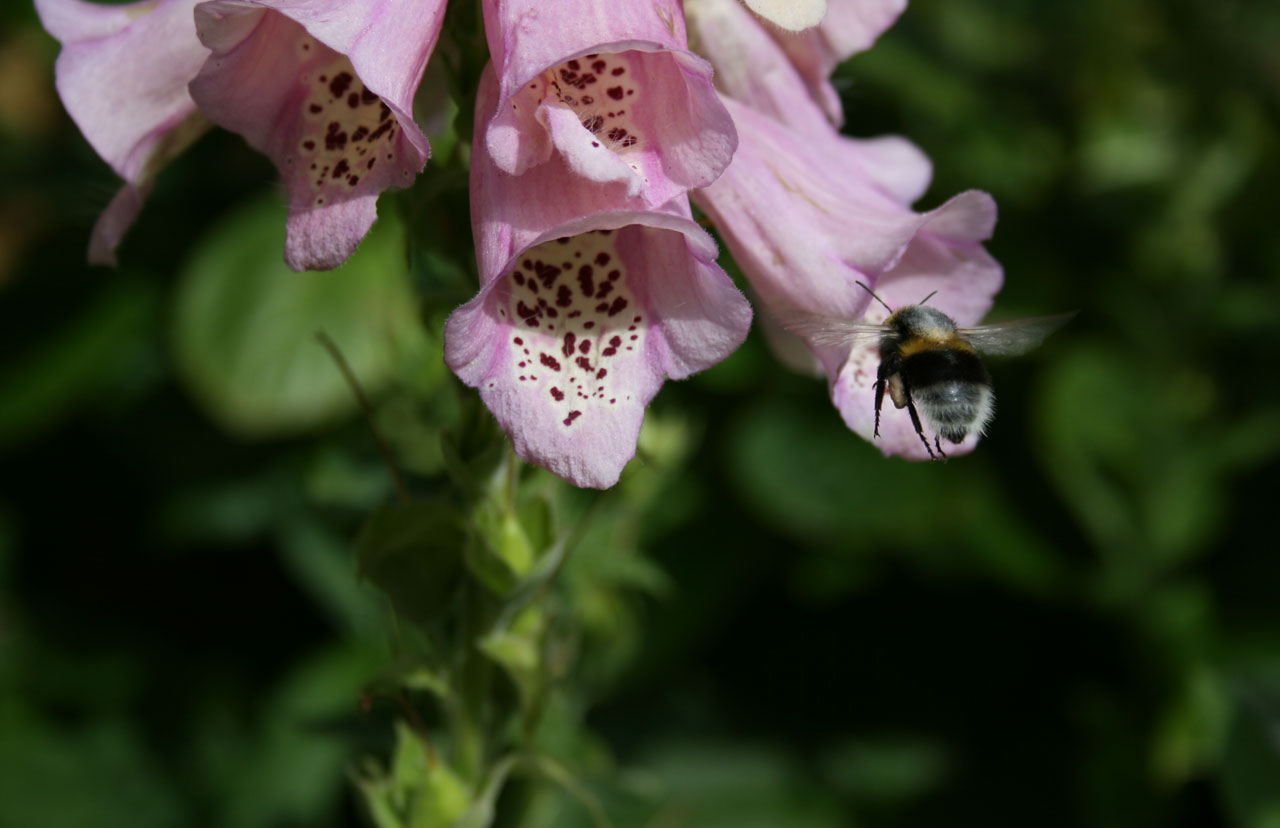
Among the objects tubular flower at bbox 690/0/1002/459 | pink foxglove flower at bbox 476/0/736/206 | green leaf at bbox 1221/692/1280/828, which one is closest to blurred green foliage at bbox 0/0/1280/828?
green leaf at bbox 1221/692/1280/828

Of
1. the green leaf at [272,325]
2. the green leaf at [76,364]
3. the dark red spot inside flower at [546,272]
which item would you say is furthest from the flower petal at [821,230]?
the green leaf at [76,364]

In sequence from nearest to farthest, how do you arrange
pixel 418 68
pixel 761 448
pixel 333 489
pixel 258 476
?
pixel 418 68
pixel 333 489
pixel 761 448
pixel 258 476

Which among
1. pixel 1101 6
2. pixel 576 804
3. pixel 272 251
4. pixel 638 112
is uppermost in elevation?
pixel 638 112

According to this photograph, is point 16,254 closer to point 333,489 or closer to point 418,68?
point 333,489

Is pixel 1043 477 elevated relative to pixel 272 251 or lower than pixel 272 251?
lower

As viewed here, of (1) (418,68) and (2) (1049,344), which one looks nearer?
(1) (418,68)

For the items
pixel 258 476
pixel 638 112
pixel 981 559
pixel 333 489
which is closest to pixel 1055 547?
pixel 981 559

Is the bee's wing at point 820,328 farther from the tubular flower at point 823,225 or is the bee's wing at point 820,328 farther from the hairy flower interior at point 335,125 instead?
the hairy flower interior at point 335,125
